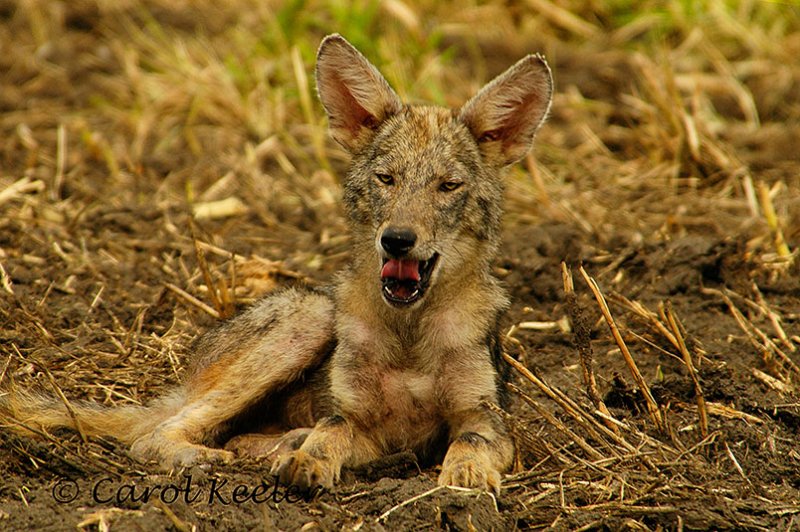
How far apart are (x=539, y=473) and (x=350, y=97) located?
2.41 m

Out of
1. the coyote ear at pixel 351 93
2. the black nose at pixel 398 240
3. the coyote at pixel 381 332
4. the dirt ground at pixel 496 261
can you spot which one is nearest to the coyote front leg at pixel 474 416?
the coyote at pixel 381 332

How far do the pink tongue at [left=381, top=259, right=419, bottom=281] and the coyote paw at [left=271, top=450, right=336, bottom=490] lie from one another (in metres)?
1.00

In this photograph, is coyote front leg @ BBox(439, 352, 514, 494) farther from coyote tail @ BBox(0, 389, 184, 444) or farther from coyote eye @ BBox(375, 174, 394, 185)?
coyote tail @ BBox(0, 389, 184, 444)

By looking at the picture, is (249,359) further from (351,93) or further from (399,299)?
(351,93)

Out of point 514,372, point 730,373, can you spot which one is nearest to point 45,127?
point 514,372

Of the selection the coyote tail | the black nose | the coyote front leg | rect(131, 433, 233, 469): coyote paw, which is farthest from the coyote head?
the coyote tail

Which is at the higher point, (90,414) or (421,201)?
(421,201)

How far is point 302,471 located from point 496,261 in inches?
123

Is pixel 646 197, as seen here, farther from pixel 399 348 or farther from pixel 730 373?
pixel 399 348

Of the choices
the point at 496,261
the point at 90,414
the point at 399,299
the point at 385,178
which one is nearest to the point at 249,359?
the point at 90,414

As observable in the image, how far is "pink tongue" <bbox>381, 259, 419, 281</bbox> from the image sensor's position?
550 centimetres

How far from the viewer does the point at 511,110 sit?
6.17 m

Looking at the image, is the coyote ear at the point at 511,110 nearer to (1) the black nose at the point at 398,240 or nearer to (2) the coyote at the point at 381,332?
(2) the coyote at the point at 381,332

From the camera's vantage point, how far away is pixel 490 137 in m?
6.23
